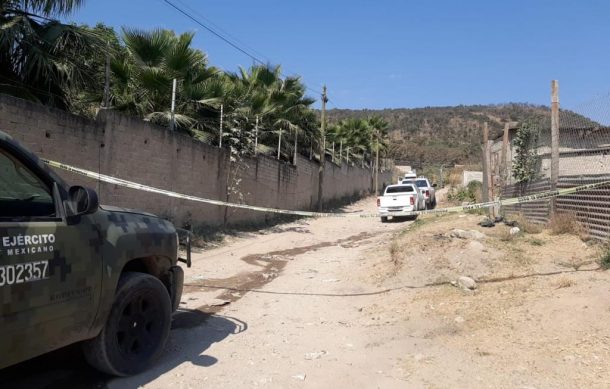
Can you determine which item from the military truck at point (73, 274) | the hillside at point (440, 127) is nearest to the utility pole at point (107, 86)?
the military truck at point (73, 274)

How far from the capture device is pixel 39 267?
3445 mm

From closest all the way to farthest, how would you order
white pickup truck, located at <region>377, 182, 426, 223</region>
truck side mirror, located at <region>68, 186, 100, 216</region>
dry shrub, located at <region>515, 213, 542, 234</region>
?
truck side mirror, located at <region>68, 186, 100, 216</region>, dry shrub, located at <region>515, 213, 542, 234</region>, white pickup truck, located at <region>377, 182, 426, 223</region>

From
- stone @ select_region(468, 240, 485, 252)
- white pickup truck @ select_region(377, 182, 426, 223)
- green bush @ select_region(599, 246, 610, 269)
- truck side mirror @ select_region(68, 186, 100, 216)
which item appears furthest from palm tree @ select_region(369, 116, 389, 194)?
truck side mirror @ select_region(68, 186, 100, 216)

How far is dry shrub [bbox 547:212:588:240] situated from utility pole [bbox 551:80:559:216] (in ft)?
1.18

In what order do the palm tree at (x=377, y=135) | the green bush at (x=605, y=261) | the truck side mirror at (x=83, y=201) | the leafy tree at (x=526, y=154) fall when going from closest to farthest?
the truck side mirror at (x=83, y=201) → the green bush at (x=605, y=261) → the leafy tree at (x=526, y=154) → the palm tree at (x=377, y=135)

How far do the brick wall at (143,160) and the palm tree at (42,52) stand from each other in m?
1.04

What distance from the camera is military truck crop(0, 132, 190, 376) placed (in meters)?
3.33

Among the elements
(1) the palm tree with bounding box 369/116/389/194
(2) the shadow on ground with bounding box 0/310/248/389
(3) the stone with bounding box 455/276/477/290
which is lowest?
(2) the shadow on ground with bounding box 0/310/248/389

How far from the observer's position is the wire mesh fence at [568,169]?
8352mm

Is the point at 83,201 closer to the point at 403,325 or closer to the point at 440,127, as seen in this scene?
the point at 403,325

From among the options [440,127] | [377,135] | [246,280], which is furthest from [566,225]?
[440,127]

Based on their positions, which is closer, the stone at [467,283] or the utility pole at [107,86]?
the stone at [467,283]

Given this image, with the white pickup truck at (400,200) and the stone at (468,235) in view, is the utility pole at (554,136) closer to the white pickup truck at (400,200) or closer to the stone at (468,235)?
the stone at (468,235)

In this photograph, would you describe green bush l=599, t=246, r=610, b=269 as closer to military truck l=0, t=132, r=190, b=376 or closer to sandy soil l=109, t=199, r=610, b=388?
sandy soil l=109, t=199, r=610, b=388
